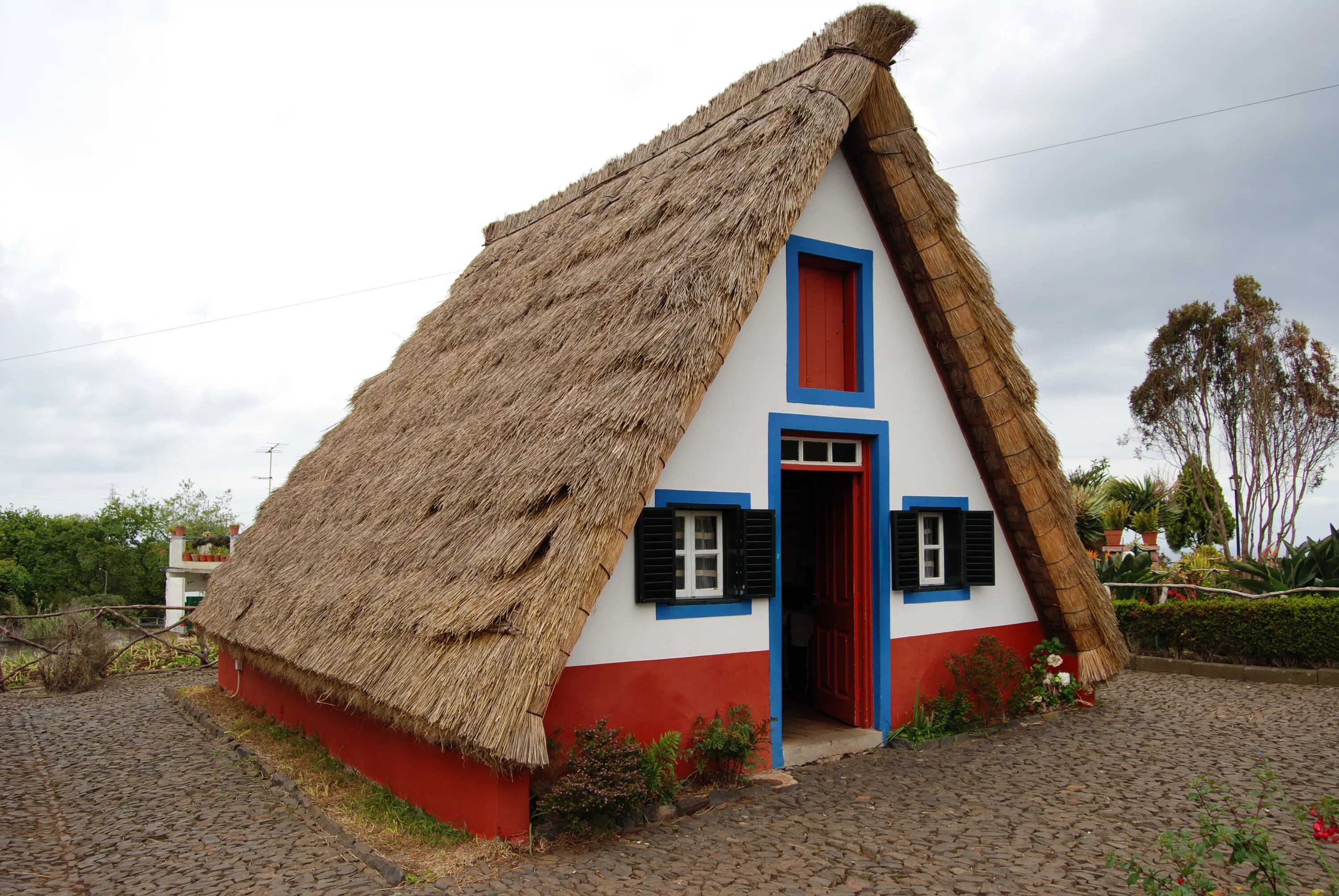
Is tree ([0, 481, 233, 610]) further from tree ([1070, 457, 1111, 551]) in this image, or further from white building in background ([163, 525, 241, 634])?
tree ([1070, 457, 1111, 551])

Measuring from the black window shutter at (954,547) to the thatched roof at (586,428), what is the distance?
585 millimetres

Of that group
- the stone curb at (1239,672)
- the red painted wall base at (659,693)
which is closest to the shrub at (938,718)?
the red painted wall base at (659,693)

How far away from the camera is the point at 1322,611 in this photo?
35.5ft

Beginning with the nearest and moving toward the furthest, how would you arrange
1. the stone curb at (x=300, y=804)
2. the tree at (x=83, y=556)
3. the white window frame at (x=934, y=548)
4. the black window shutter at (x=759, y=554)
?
the stone curb at (x=300, y=804) → the black window shutter at (x=759, y=554) → the white window frame at (x=934, y=548) → the tree at (x=83, y=556)

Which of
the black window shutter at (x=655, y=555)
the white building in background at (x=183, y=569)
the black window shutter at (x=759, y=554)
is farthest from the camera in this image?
the white building in background at (x=183, y=569)

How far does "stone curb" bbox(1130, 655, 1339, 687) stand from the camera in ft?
34.7

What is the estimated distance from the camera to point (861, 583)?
8.09 metres

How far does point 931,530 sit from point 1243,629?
5733mm

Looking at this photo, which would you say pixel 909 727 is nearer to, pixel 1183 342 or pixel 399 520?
pixel 399 520

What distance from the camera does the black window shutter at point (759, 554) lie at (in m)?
6.99

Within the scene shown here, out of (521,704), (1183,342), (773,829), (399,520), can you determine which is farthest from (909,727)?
(1183,342)

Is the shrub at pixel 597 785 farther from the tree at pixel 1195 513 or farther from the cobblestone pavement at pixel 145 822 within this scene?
the tree at pixel 1195 513

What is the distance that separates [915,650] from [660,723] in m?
2.88

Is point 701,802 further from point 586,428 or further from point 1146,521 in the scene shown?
point 1146,521
